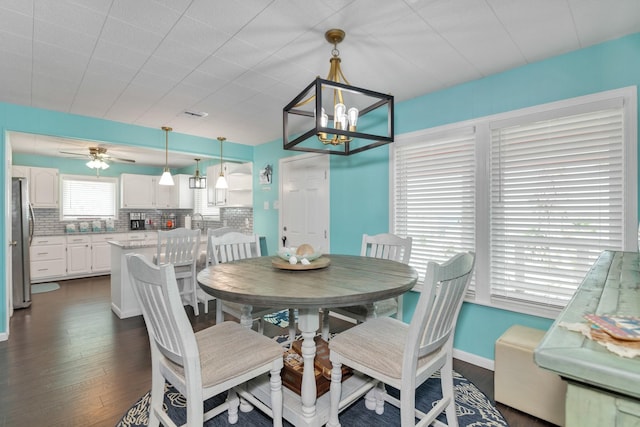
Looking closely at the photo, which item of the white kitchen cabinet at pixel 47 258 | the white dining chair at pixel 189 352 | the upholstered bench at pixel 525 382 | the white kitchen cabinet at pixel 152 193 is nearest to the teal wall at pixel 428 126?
the upholstered bench at pixel 525 382

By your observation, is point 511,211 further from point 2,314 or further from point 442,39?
point 2,314

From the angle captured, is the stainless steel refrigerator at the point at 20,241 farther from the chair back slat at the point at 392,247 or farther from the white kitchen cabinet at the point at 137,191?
the chair back slat at the point at 392,247

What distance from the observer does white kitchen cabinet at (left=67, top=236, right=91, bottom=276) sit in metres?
5.59

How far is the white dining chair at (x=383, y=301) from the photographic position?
2.19 meters

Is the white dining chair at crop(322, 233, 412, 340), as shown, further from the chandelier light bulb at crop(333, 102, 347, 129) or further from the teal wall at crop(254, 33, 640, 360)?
the chandelier light bulb at crop(333, 102, 347, 129)

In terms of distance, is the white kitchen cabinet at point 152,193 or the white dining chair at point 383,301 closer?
the white dining chair at point 383,301

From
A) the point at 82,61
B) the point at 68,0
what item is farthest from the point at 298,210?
the point at 68,0

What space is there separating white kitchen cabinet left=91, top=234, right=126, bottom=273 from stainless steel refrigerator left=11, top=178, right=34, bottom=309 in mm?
1928

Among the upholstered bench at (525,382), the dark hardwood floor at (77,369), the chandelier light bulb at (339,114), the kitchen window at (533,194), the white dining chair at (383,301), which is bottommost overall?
the dark hardwood floor at (77,369)

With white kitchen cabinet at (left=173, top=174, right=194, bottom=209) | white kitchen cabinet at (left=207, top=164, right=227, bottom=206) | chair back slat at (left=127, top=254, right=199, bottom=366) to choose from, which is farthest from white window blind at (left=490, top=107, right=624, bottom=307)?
white kitchen cabinet at (left=173, top=174, right=194, bottom=209)

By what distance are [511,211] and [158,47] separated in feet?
9.06

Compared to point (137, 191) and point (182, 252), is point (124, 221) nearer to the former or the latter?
point (137, 191)

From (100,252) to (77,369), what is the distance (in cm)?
419

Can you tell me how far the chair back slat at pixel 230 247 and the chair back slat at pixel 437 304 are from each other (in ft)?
5.74
